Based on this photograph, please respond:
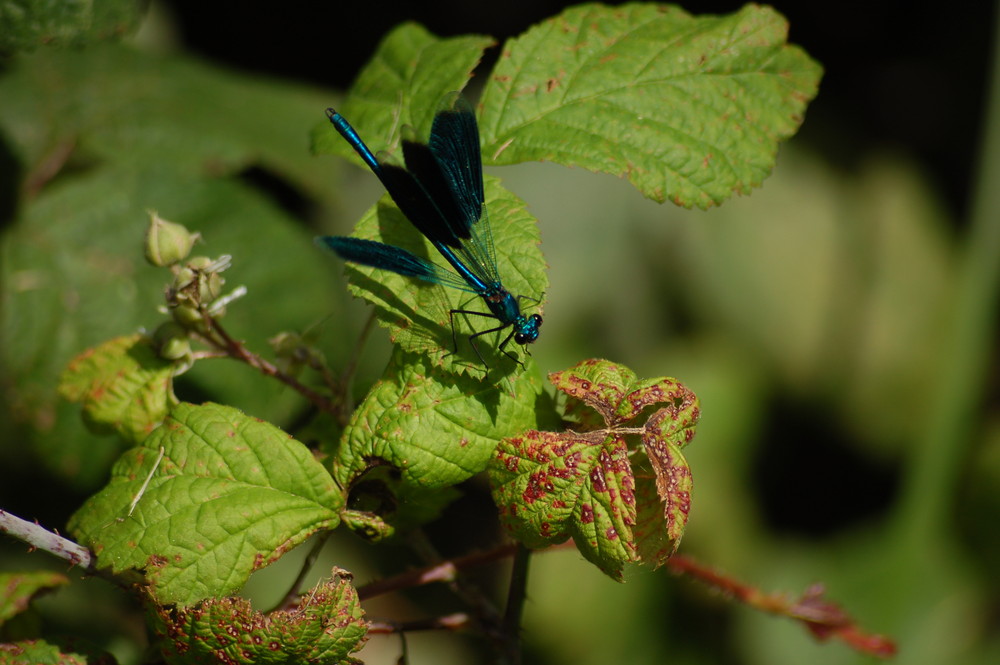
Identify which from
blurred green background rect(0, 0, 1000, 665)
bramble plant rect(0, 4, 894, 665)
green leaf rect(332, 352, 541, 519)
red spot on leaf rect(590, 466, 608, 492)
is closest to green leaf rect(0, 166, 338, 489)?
blurred green background rect(0, 0, 1000, 665)

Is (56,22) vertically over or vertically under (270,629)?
over

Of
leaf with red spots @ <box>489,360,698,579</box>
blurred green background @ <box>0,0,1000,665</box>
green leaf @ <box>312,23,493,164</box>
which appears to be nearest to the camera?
leaf with red spots @ <box>489,360,698,579</box>

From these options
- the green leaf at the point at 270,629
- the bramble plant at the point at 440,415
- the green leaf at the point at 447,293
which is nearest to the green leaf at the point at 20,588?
the bramble plant at the point at 440,415

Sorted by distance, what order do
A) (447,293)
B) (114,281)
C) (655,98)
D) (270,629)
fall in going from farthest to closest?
(114,281)
(655,98)
(447,293)
(270,629)

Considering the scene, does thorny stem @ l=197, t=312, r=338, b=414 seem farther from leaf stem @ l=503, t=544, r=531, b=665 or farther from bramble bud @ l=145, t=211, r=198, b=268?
leaf stem @ l=503, t=544, r=531, b=665

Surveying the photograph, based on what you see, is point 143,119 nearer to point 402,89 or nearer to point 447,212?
point 402,89

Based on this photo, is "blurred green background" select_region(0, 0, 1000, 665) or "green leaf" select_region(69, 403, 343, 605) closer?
"green leaf" select_region(69, 403, 343, 605)

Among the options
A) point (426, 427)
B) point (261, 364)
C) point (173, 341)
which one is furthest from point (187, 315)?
point (426, 427)

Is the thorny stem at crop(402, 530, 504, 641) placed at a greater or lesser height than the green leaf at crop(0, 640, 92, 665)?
greater
